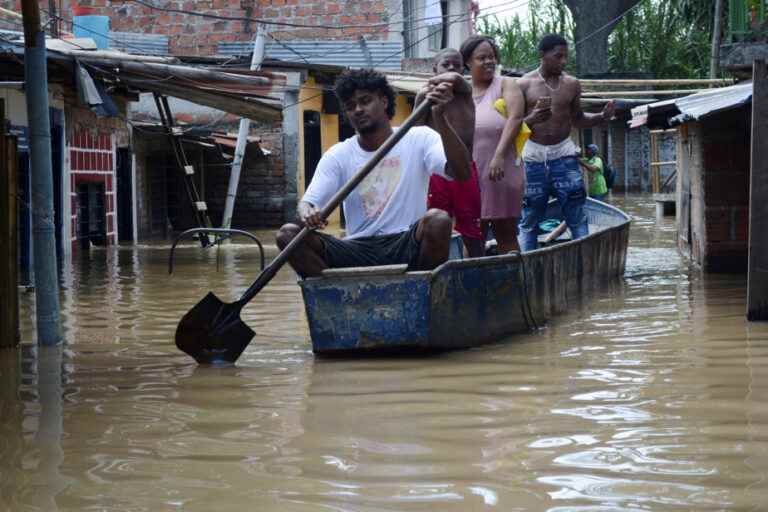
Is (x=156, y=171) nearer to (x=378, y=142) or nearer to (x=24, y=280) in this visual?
(x=24, y=280)

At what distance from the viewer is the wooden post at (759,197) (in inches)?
310

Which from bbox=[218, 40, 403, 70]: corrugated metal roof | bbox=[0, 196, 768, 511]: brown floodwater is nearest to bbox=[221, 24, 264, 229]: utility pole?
bbox=[218, 40, 403, 70]: corrugated metal roof

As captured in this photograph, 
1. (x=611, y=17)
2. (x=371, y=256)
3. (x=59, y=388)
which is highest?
(x=611, y=17)

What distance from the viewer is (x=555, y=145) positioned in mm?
9867

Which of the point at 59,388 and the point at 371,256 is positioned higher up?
the point at 371,256

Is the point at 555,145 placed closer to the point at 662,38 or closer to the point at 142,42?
the point at 142,42

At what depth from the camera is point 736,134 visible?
11719mm

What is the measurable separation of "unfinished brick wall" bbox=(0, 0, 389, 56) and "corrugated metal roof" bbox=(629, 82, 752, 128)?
16.0 meters

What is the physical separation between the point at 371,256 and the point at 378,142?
2.10 ft

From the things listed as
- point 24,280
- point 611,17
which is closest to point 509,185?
point 24,280

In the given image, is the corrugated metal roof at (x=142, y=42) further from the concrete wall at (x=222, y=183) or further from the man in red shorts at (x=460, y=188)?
the man in red shorts at (x=460, y=188)

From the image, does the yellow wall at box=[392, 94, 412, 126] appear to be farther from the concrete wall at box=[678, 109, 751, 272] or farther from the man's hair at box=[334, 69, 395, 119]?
the man's hair at box=[334, 69, 395, 119]

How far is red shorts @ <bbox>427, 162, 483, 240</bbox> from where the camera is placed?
8031 millimetres

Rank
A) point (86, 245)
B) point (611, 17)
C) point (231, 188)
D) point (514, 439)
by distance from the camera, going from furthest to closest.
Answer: point (611, 17) → point (231, 188) → point (86, 245) → point (514, 439)
